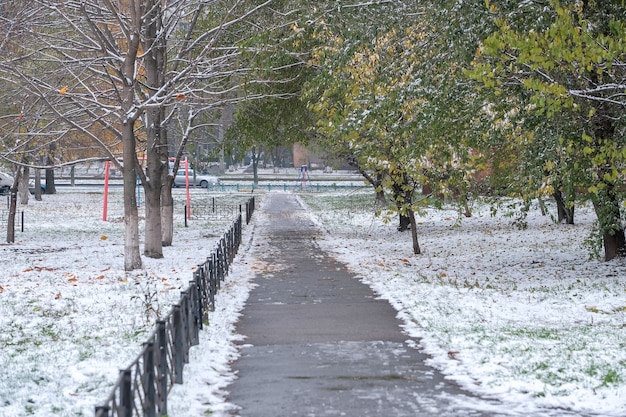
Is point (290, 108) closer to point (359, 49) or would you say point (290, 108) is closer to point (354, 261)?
point (354, 261)

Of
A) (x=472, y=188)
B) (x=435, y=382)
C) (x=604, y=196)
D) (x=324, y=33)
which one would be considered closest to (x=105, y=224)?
(x=472, y=188)

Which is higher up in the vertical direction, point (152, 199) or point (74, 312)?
point (152, 199)

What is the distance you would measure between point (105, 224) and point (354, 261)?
1634cm

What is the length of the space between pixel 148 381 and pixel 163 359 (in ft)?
2.54

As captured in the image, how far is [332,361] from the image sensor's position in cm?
930

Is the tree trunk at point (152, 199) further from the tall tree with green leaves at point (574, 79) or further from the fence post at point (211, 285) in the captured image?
the tall tree with green leaves at point (574, 79)

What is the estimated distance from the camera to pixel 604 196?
17000 millimetres

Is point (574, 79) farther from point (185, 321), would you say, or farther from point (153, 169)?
point (153, 169)

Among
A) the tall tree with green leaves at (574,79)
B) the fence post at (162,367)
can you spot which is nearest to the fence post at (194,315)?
the fence post at (162,367)

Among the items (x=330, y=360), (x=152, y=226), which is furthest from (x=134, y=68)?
(x=330, y=360)

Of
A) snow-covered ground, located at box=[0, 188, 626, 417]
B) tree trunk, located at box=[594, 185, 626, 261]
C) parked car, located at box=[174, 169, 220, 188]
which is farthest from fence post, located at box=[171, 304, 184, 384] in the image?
parked car, located at box=[174, 169, 220, 188]

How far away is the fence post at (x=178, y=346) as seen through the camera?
26.4 feet

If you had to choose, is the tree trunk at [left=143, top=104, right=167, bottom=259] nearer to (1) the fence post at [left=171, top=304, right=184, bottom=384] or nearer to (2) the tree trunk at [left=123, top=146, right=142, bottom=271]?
(2) the tree trunk at [left=123, top=146, right=142, bottom=271]

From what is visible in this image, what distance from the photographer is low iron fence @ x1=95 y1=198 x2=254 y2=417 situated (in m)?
5.36
